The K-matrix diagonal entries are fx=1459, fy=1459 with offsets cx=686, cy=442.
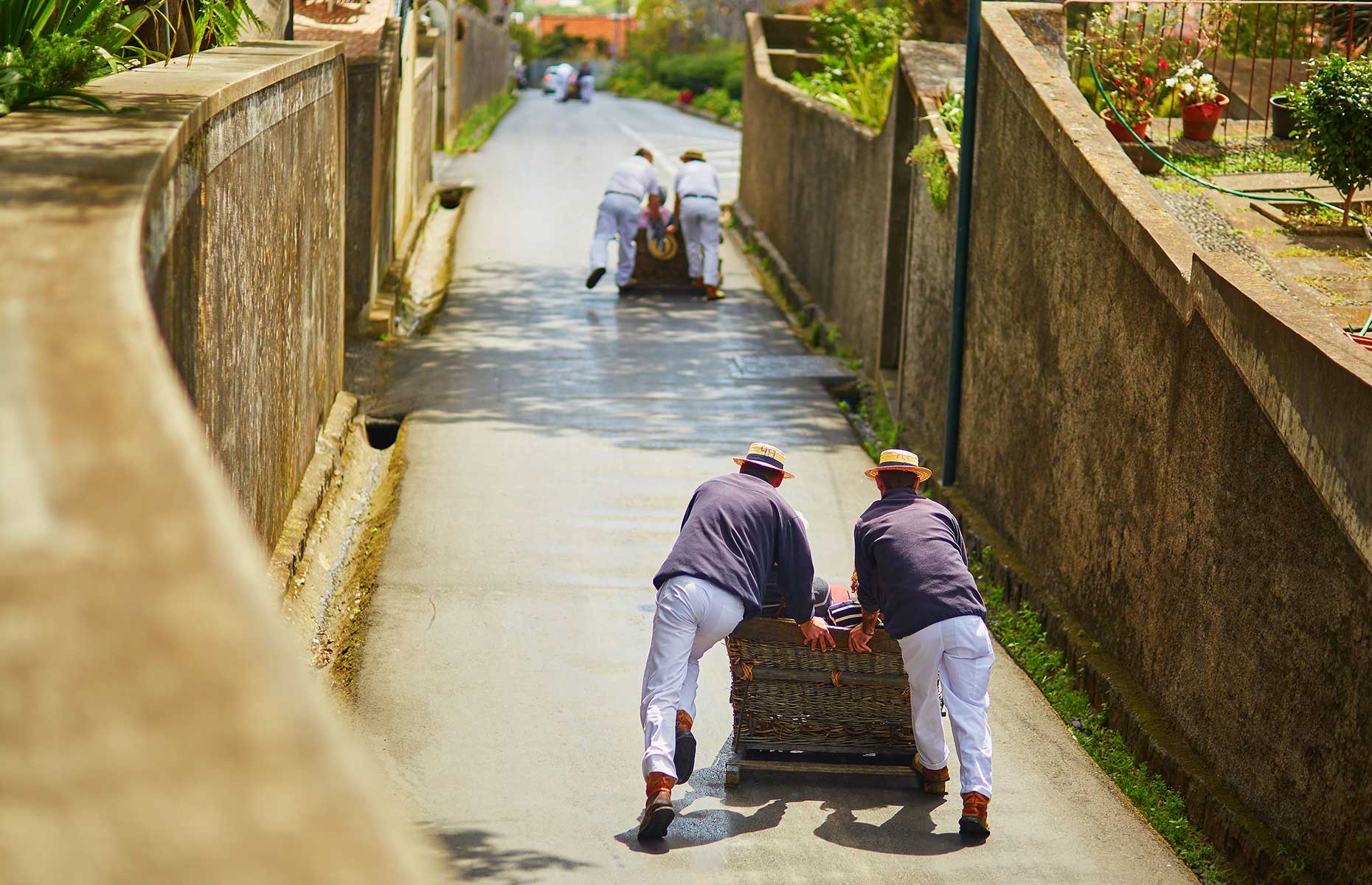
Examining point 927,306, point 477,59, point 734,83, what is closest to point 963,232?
point 927,306

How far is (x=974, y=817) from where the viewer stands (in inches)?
227

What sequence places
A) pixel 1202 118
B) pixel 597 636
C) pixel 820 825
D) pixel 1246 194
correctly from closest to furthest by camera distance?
pixel 820 825 < pixel 597 636 < pixel 1246 194 < pixel 1202 118

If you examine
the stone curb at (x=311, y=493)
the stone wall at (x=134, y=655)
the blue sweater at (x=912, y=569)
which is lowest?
the stone curb at (x=311, y=493)

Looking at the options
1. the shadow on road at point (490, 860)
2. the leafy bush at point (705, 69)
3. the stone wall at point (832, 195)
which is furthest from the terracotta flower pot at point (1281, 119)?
the leafy bush at point (705, 69)

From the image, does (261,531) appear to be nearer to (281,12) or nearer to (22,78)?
(22,78)

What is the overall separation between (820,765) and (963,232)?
459 centimetres

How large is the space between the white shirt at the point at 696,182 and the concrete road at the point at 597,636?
1.46 meters

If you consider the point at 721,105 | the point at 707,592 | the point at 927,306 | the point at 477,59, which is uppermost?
the point at 477,59

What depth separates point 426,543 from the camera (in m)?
8.84

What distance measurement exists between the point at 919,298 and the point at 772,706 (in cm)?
561

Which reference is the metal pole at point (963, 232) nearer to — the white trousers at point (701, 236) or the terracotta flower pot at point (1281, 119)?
the terracotta flower pot at point (1281, 119)

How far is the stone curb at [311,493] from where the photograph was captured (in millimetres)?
7557

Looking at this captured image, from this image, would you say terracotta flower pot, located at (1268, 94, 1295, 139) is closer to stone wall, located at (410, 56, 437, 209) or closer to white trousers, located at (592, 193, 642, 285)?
white trousers, located at (592, 193, 642, 285)

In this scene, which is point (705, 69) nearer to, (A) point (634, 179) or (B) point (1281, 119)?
(A) point (634, 179)
